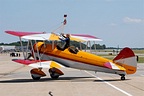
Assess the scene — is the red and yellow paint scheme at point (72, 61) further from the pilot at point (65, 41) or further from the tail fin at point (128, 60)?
the pilot at point (65, 41)

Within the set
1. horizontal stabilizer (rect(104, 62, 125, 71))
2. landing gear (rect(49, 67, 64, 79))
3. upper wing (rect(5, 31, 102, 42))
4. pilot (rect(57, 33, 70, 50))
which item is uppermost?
upper wing (rect(5, 31, 102, 42))

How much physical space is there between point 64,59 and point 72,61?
19.9 inches

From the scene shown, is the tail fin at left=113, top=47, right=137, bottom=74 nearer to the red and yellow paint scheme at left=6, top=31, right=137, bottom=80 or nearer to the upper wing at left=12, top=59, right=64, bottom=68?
the red and yellow paint scheme at left=6, top=31, right=137, bottom=80

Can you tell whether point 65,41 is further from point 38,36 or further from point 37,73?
point 37,73

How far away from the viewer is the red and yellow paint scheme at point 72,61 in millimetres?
19062

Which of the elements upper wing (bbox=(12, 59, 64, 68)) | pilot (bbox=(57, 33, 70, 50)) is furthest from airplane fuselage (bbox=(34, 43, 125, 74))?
upper wing (bbox=(12, 59, 64, 68))

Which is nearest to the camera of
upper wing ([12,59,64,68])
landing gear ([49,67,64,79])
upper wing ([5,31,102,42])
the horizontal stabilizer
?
upper wing ([12,59,64,68])

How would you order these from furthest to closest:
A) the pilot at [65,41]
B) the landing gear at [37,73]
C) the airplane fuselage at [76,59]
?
the pilot at [65,41] < the landing gear at [37,73] < the airplane fuselage at [76,59]

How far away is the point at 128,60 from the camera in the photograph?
19250 millimetres

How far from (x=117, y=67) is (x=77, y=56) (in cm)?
239

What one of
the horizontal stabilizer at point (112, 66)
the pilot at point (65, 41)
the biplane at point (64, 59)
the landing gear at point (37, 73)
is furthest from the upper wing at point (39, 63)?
the horizontal stabilizer at point (112, 66)

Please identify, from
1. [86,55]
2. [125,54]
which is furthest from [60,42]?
[125,54]

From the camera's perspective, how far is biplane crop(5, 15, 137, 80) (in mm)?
19078

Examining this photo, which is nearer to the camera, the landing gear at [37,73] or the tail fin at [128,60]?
the tail fin at [128,60]
